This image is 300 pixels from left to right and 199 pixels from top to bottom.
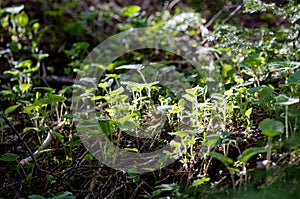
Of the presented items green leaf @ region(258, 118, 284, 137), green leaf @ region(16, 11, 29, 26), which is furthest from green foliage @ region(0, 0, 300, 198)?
green leaf @ region(16, 11, 29, 26)

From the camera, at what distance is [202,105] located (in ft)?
6.12

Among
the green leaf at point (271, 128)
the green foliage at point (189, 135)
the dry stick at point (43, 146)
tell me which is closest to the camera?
the green leaf at point (271, 128)

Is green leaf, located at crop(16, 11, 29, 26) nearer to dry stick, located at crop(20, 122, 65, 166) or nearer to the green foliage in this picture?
the green foliage

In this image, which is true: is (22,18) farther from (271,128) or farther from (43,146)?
(271,128)

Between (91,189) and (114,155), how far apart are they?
20 cm

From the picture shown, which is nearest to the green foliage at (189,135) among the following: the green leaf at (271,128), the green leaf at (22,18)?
the green leaf at (271,128)

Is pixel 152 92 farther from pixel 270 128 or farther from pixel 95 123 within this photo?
pixel 270 128

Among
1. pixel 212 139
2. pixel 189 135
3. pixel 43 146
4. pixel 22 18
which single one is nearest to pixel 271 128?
pixel 212 139

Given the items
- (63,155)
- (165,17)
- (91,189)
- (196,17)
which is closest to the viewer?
(91,189)

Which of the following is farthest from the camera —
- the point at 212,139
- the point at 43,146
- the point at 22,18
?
the point at 22,18

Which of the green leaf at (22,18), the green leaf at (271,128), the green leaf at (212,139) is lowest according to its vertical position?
the green leaf at (212,139)

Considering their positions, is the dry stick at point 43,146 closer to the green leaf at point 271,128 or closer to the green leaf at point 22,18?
the green leaf at point 271,128

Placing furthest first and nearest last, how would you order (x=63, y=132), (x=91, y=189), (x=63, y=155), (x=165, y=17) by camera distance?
(x=165, y=17) → (x=63, y=132) → (x=63, y=155) → (x=91, y=189)

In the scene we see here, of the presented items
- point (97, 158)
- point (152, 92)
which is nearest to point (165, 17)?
point (152, 92)
